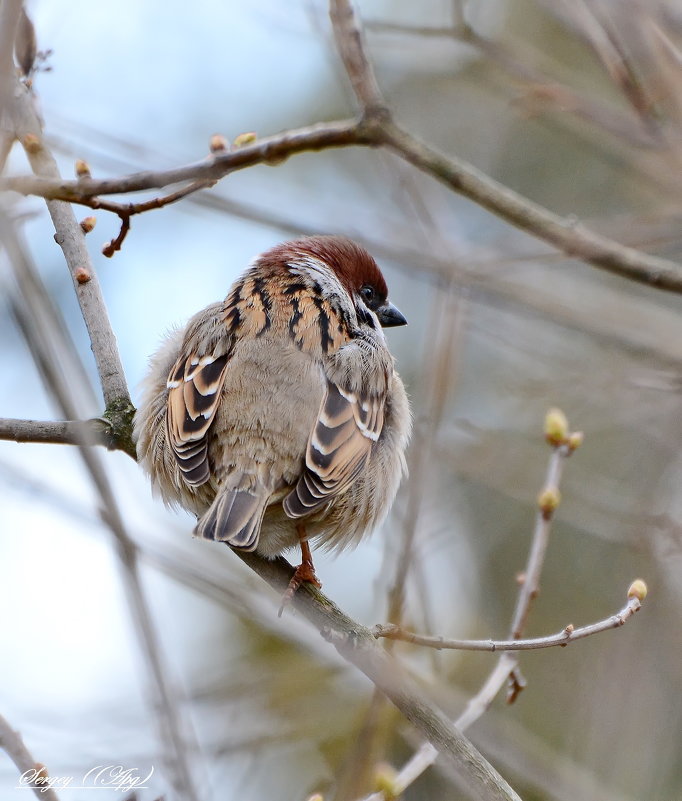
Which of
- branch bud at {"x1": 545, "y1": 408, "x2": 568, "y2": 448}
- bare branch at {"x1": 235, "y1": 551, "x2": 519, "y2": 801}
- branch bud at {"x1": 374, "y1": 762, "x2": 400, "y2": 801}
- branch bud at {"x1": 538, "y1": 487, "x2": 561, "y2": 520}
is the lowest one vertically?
branch bud at {"x1": 374, "y1": 762, "x2": 400, "y2": 801}

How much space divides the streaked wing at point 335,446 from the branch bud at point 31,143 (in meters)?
1.57

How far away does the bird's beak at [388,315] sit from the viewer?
18.0ft

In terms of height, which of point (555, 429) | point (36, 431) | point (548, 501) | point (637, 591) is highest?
point (555, 429)

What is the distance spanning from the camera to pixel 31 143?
136 inches

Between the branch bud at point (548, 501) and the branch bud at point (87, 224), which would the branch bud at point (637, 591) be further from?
the branch bud at point (87, 224)

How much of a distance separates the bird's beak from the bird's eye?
0.26 ft

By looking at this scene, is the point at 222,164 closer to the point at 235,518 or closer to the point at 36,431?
the point at 36,431

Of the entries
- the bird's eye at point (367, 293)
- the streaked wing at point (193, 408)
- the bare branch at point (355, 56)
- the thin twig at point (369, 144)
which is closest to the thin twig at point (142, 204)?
the thin twig at point (369, 144)

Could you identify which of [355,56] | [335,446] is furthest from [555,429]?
[355,56]

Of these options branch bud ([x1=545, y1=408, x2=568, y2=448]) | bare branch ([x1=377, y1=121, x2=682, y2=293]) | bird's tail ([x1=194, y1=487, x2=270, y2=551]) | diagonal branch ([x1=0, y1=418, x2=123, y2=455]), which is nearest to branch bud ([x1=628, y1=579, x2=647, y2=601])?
branch bud ([x1=545, y1=408, x2=568, y2=448])

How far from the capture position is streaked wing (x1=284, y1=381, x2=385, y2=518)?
13.0ft

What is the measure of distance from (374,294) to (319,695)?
2.30 meters

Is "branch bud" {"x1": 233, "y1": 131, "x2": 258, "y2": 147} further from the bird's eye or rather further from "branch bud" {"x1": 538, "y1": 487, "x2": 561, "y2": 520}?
the bird's eye

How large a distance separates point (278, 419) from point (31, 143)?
144 centimetres
